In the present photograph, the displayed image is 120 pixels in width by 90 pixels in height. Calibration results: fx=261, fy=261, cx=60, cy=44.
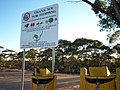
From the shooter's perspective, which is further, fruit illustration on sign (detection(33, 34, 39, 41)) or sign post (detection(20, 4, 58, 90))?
fruit illustration on sign (detection(33, 34, 39, 41))

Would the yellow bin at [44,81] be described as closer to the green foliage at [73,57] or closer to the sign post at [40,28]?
the sign post at [40,28]

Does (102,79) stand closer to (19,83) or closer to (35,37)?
(35,37)

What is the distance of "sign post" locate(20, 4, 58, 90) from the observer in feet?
25.6

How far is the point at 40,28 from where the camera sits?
8219 millimetres

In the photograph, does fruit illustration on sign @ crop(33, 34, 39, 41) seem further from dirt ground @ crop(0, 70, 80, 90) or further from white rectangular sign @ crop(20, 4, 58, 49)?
dirt ground @ crop(0, 70, 80, 90)

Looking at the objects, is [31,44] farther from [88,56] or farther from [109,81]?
[88,56]

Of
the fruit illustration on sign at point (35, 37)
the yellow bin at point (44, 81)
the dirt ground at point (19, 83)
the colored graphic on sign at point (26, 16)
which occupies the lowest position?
the dirt ground at point (19, 83)

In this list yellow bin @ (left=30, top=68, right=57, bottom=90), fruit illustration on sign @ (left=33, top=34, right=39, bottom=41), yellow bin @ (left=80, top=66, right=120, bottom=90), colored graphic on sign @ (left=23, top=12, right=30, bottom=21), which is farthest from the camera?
colored graphic on sign @ (left=23, top=12, right=30, bottom=21)

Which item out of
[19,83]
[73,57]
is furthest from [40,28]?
[73,57]

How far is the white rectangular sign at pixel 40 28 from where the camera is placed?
7805 mm

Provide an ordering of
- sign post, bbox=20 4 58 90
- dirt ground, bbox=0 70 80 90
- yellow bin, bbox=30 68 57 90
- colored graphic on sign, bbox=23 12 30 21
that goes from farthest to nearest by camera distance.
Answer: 1. dirt ground, bbox=0 70 80 90
2. colored graphic on sign, bbox=23 12 30 21
3. sign post, bbox=20 4 58 90
4. yellow bin, bbox=30 68 57 90

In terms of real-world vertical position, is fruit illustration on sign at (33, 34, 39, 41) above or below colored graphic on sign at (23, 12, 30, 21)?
below

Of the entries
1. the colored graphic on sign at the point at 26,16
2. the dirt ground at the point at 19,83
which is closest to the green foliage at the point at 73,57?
the dirt ground at the point at 19,83

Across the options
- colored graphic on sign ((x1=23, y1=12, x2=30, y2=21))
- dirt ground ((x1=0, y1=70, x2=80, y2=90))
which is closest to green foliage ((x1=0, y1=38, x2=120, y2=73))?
dirt ground ((x1=0, y1=70, x2=80, y2=90))
